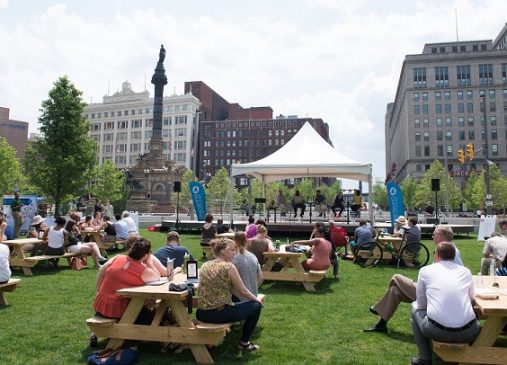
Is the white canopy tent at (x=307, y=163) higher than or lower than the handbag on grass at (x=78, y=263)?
higher

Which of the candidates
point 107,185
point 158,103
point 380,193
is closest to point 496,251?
point 158,103

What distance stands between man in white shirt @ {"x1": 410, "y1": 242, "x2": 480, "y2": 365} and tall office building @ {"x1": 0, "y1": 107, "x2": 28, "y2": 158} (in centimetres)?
15058

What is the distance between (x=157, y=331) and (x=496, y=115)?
339 feet

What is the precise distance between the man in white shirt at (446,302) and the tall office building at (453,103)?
9324 cm

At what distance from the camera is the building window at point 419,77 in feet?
314

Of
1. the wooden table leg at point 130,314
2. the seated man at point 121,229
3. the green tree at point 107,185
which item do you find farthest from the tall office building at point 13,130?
the wooden table leg at point 130,314

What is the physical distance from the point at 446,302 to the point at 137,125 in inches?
4959

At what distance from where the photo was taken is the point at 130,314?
4.98m

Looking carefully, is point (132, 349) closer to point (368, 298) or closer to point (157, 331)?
point (157, 331)

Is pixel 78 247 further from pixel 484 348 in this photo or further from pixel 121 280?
pixel 484 348

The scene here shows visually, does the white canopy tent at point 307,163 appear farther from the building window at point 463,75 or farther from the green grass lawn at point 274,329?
the building window at point 463,75

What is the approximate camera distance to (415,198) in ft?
235

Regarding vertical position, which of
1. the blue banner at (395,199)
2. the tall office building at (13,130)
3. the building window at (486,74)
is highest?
the building window at (486,74)

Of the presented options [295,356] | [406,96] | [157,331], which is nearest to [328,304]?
[295,356]
